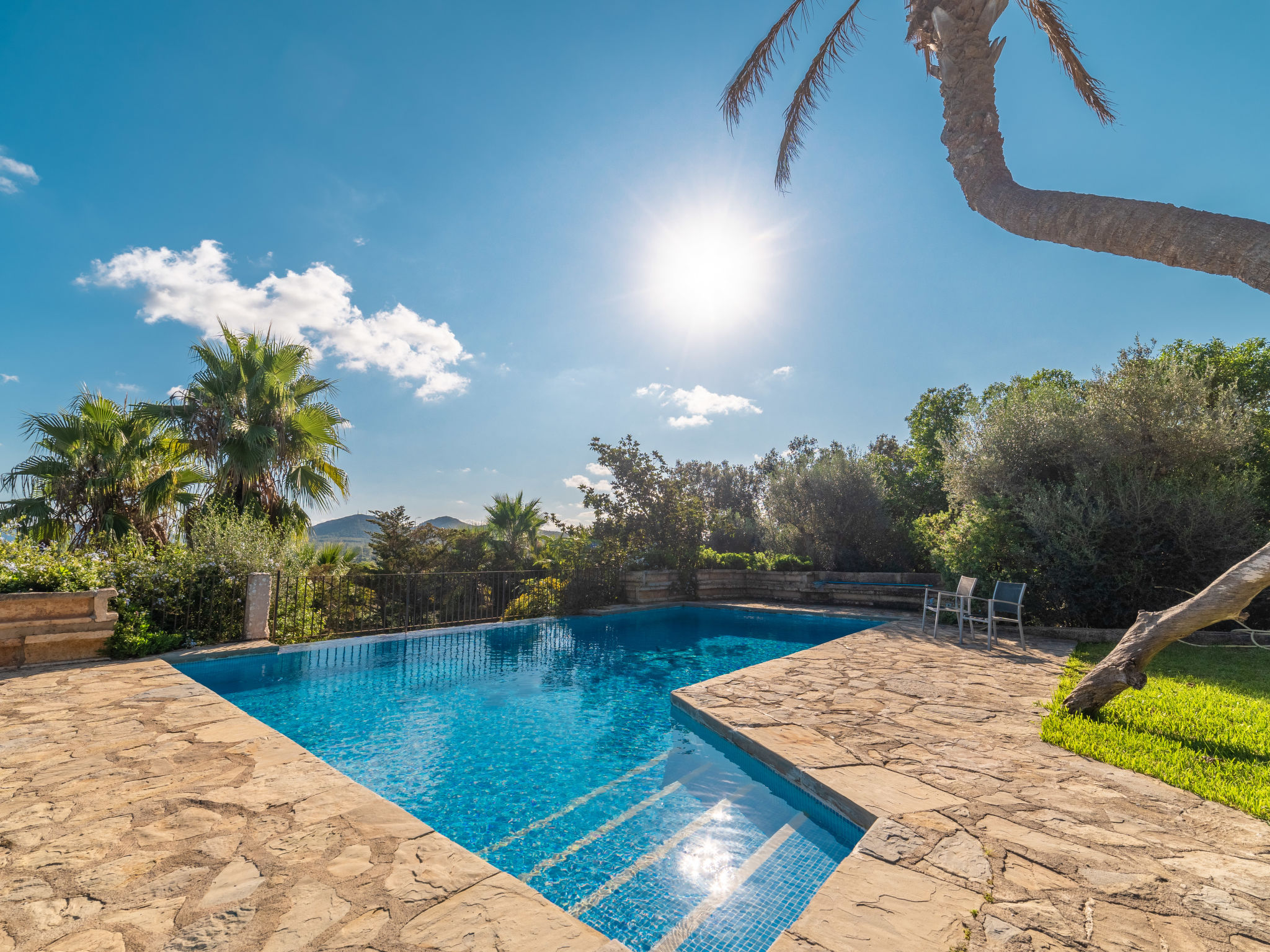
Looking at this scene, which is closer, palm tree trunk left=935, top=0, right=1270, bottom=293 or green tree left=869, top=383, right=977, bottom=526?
palm tree trunk left=935, top=0, right=1270, bottom=293

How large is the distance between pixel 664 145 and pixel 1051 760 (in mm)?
Answer: 8822

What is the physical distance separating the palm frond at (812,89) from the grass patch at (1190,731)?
6.35m

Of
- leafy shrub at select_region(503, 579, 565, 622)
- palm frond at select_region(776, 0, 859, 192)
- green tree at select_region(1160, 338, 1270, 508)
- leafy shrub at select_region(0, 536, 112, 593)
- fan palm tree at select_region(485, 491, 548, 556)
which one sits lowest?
leafy shrub at select_region(503, 579, 565, 622)

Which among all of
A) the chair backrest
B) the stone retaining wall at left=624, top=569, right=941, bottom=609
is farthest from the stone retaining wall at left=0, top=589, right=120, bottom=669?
the chair backrest

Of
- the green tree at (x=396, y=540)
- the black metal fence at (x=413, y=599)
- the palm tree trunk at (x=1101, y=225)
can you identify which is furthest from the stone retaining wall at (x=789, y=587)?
the palm tree trunk at (x=1101, y=225)

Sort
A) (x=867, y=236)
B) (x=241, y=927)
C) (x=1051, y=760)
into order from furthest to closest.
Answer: (x=867, y=236)
(x=1051, y=760)
(x=241, y=927)

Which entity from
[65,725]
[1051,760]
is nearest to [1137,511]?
[1051,760]

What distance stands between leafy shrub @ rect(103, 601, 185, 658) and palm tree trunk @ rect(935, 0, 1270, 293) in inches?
393

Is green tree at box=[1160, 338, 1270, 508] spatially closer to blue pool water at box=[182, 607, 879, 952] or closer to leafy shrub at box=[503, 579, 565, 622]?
blue pool water at box=[182, 607, 879, 952]

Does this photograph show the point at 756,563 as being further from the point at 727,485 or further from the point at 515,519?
the point at 727,485

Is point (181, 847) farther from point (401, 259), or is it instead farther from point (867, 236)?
point (867, 236)

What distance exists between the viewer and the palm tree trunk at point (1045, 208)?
323 centimetres

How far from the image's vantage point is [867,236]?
359 inches

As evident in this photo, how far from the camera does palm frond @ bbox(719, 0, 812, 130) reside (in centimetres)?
579
